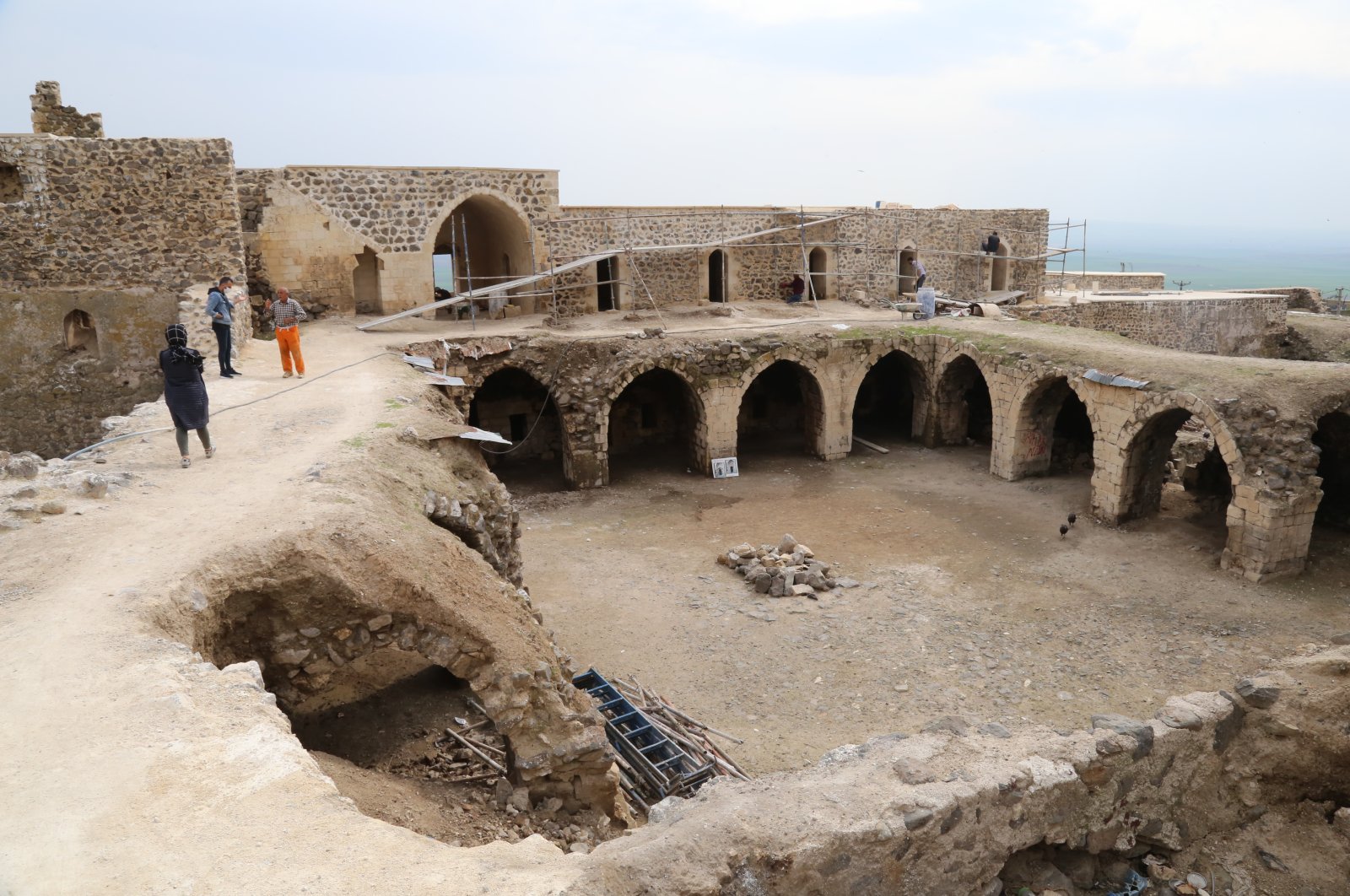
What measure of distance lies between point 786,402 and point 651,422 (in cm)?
378

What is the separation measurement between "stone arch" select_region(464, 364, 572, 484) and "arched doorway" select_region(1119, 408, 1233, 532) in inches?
442

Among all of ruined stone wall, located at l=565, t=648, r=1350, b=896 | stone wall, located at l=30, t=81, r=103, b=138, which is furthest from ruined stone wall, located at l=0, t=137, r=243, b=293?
ruined stone wall, located at l=565, t=648, r=1350, b=896

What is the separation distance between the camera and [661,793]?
807 cm

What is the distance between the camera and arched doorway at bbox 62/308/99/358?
48.9 ft

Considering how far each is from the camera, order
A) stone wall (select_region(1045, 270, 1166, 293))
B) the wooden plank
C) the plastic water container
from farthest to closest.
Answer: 1. stone wall (select_region(1045, 270, 1166, 293))
2. the plastic water container
3. the wooden plank

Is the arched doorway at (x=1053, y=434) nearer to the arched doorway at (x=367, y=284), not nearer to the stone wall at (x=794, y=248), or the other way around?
the stone wall at (x=794, y=248)

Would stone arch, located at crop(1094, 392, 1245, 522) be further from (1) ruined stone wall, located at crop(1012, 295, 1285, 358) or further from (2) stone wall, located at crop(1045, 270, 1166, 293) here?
(2) stone wall, located at crop(1045, 270, 1166, 293)

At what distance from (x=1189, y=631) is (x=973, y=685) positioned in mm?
3511

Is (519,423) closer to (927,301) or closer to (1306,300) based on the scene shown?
(927,301)

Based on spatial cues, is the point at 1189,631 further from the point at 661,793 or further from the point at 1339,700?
the point at 661,793

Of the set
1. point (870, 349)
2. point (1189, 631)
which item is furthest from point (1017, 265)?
point (1189, 631)

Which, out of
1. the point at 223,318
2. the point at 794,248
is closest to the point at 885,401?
the point at 794,248

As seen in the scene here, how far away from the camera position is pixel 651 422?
21516 millimetres

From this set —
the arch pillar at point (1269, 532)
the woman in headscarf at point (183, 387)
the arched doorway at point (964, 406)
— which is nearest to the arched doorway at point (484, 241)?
the arched doorway at point (964, 406)
